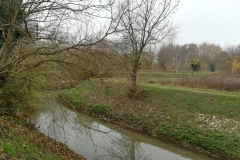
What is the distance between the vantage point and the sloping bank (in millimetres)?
9312

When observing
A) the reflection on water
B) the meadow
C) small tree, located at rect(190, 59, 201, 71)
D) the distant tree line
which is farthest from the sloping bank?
small tree, located at rect(190, 59, 201, 71)

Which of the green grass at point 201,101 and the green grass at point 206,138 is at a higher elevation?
the green grass at point 201,101

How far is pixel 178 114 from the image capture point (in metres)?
12.2

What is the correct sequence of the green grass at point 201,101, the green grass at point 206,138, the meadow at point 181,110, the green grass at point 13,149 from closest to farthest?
the green grass at point 13,149
the green grass at point 206,138
the meadow at point 181,110
the green grass at point 201,101

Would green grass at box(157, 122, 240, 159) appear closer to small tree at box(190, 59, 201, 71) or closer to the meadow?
the meadow

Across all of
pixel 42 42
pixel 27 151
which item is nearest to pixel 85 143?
pixel 27 151

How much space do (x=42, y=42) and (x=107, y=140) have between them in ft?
19.0

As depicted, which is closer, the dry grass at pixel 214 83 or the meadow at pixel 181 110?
the meadow at pixel 181 110

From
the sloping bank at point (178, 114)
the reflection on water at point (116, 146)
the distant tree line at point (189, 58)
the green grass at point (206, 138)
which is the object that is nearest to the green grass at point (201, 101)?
the sloping bank at point (178, 114)

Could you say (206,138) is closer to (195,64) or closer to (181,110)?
(181,110)

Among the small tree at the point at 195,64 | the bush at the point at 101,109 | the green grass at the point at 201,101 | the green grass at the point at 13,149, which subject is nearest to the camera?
the green grass at the point at 13,149

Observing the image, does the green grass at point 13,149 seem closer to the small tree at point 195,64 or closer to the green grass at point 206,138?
the green grass at point 206,138

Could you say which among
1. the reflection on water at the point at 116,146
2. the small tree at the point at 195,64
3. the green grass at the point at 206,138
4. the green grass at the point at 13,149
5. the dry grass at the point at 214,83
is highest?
the small tree at the point at 195,64

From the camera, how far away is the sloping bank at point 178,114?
9.31 m
